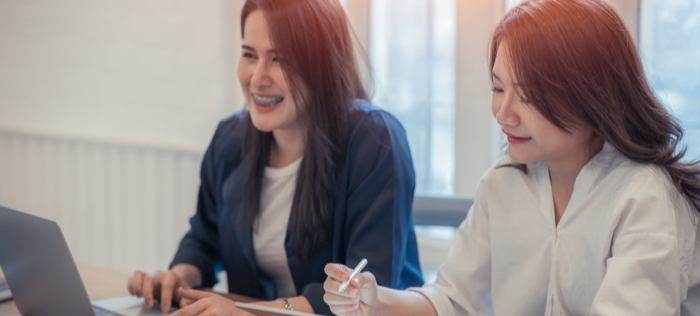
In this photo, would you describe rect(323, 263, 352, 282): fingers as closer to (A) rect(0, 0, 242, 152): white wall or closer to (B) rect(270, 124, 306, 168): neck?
(B) rect(270, 124, 306, 168): neck

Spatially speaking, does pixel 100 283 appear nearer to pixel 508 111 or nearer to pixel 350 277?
pixel 350 277

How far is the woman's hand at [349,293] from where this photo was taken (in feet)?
4.25

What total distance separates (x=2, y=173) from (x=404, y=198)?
7.14 ft

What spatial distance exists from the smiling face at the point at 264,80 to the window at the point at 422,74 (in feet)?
2.36

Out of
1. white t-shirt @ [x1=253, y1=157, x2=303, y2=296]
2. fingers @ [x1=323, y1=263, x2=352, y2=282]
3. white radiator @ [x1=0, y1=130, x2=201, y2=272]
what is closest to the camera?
fingers @ [x1=323, y1=263, x2=352, y2=282]

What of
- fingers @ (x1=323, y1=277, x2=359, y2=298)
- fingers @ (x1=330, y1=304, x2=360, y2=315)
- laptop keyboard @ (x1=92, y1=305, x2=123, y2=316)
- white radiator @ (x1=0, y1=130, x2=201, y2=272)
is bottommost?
white radiator @ (x1=0, y1=130, x2=201, y2=272)

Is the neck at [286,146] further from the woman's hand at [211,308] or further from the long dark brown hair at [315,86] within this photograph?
the woman's hand at [211,308]

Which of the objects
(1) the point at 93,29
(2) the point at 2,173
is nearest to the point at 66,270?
(1) the point at 93,29

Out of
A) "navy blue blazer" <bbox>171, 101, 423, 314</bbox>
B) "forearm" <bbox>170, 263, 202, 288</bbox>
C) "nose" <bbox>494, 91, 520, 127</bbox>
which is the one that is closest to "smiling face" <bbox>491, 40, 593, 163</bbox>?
"nose" <bbox>494, 91, 520, 127</bbox>

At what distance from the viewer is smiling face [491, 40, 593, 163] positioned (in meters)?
1.25

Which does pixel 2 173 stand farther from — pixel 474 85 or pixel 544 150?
pixel 544 150

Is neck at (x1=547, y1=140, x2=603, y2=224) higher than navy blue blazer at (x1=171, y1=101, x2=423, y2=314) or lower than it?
higher

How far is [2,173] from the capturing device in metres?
3.32

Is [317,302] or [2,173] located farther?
[2,173]
